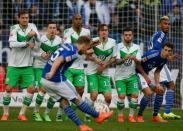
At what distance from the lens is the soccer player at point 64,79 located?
Result: 46.7ft

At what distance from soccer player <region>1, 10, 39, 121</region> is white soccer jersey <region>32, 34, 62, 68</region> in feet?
0.78

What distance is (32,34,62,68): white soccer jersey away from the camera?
1866 centimetres

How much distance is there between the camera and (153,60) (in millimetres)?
18016

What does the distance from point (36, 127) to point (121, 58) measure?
12.3 ft

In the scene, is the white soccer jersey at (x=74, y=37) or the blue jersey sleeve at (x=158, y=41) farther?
the blue jersey sleeve at (x=158, y=41)

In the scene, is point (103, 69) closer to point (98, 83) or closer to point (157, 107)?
point (98, 83)

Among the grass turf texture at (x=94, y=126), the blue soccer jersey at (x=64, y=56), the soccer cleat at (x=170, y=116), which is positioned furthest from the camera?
the soccer cleat at (x=170, y=116)

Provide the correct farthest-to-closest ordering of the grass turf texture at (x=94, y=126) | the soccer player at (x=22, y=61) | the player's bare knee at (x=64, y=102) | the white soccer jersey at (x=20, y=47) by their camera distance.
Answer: the white soccer jersey at (x=20, y=47), the soccer player at (x=22, y=61), the grass turf texture at (x=94, y=126), the player's bare knee at (x=64, y=102)

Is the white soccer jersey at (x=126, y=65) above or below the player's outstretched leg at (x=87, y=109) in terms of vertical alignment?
above

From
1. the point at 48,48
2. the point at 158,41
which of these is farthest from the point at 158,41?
the point at 48,48

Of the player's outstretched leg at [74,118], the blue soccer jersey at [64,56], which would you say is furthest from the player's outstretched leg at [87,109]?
the blue soccer jersey at [64,56]

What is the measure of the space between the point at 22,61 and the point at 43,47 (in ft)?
2.20

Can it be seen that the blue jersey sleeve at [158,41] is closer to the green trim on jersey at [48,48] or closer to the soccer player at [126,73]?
the soccer player at [126,73]

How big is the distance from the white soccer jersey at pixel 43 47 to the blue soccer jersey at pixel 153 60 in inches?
83.9
